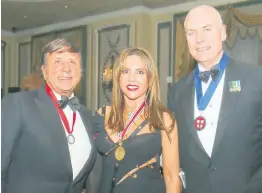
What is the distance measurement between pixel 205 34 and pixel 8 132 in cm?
129

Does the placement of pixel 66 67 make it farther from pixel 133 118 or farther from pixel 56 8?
pixel 56 8

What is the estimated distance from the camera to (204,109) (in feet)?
7.09

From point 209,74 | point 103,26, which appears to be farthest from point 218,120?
point 103,26

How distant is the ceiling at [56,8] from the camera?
341 inches

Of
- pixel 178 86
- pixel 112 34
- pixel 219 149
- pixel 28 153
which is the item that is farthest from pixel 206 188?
pixel 112 34

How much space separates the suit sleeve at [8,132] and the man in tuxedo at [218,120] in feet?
3.25

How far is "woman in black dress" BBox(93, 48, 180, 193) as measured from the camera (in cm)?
224

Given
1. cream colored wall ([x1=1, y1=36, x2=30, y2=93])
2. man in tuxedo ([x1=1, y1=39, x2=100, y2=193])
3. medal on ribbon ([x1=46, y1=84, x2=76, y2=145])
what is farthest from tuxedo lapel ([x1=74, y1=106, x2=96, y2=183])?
cream colored wall ([x1=1, y1=36, x2=30, y2=93])

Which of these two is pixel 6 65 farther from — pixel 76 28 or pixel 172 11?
pixel 172 11

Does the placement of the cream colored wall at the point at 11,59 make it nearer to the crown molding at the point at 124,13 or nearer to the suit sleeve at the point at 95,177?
the crown molding at the point at 124,13

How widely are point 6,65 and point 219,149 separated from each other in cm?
1128

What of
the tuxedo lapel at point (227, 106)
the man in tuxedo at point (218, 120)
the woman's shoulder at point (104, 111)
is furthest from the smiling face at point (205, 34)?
the woman's shoulder at point (104, 111)

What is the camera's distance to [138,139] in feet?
7.39

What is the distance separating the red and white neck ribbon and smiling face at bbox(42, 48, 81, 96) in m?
0.43
